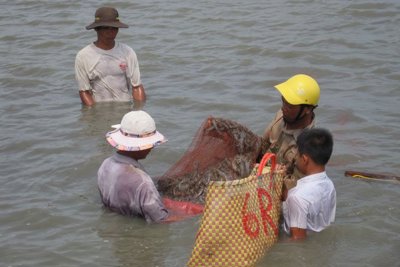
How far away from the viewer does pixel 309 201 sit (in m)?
4.99

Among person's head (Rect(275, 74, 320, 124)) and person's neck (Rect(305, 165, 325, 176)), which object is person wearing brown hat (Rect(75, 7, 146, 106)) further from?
person's neck (Rect(305, 165, 325, 176))

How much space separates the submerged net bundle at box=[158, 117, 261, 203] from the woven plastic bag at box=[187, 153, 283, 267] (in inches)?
35.8

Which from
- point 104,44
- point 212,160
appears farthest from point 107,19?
point 212,160

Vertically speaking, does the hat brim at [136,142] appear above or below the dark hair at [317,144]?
below

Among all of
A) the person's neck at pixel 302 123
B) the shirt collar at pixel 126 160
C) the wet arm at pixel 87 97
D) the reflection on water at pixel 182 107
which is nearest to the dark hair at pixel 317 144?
the person's neck at pixel 302 123

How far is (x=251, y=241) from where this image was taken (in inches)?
190

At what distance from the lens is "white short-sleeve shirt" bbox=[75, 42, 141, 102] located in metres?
8.12

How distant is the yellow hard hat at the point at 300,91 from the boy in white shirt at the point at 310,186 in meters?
0.46

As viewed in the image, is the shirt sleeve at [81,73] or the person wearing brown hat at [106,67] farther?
the shirt sleeve at [81,73]

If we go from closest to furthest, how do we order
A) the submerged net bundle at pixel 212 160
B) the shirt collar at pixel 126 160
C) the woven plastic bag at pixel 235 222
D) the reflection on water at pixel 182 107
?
the woven plastic bag at pixel 235 222 → the shirt collar at pixel 126 160 → the reflection on water at pixel 182 107 → the submerged net bundle at pixel 212 160

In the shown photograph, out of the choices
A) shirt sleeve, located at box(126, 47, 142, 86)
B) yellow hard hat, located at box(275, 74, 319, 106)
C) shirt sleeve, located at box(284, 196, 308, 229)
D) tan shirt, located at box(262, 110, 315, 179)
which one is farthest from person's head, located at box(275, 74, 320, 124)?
shirt sleeve, located at box(126, 47, 142, 86)

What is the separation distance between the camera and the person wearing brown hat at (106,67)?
7.94 m

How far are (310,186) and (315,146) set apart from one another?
28cm

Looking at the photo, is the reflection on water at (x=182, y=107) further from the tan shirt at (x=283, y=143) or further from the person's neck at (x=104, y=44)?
the person's neck at (x=104, y=44)
